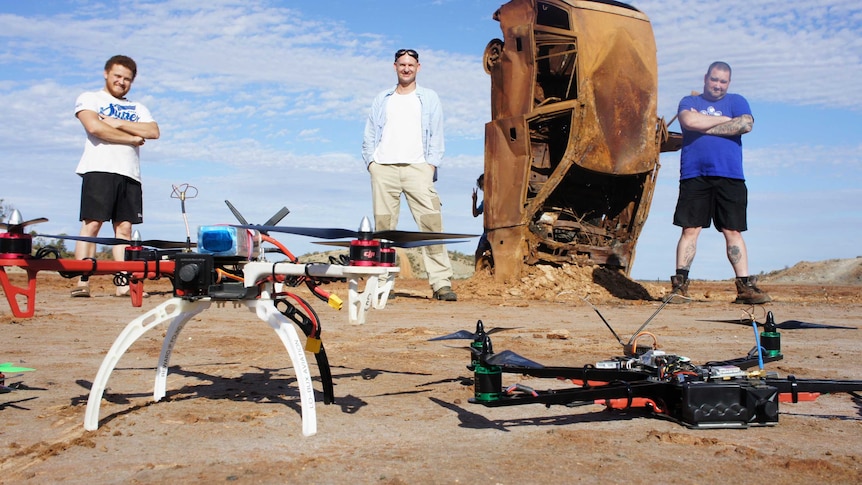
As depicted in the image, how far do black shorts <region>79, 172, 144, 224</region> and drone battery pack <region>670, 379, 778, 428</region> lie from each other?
649 cm

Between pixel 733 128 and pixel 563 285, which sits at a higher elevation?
pixel 733 128

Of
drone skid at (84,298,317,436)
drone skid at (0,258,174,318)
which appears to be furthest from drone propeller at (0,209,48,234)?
drone skid at (84,298,317,436)

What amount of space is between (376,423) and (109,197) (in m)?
5.54

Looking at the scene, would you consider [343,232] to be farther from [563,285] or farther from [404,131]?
[563,285]

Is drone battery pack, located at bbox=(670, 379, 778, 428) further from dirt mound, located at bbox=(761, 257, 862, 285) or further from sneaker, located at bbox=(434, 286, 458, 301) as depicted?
dirt mound, located at bbox=(761, 257, 862, 285)

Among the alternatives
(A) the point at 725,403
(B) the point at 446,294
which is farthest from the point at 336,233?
(B) the point at 446,294

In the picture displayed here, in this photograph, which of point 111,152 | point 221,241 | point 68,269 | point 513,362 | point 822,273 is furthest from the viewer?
point 822,273

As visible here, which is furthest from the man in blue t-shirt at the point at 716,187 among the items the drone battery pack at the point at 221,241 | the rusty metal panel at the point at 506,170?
the drone battery pack at the point at 221,241

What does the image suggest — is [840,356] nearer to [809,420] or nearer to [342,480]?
[809,420]

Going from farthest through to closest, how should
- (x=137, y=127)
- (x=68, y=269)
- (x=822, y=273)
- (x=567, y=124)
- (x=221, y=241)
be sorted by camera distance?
(x=822, y=273), (x=567, y=124), (x=137, y=127), (x=221, y=241), (x=68, y=269)

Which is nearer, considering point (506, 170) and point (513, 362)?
point (513, 362)

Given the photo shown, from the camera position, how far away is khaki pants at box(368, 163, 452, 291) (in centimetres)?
1020

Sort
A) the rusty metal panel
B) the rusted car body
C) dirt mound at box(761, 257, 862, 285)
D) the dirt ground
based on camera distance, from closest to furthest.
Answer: the dirt ground → the rusted car body → the rusty metal panel → dirt mound at box(761, 257, 862, 285)

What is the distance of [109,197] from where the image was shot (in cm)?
818
